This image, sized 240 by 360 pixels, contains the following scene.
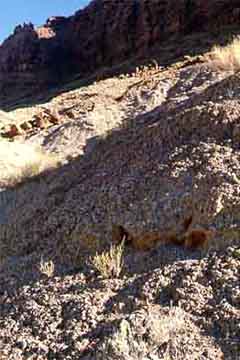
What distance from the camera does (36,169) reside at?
10109 mm

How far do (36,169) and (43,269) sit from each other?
13.5 feet

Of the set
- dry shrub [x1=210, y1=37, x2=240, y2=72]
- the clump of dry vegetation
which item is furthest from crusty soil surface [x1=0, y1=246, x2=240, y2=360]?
dry shrub [x1=210, y1=37, x2=240, y2=72]

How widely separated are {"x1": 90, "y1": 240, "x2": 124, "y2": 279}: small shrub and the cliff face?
20.4 meters

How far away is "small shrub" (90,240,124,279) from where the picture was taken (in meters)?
5.68

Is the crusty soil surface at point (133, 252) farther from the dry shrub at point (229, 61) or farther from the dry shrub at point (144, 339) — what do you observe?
the dry shrub at point (229, 61)

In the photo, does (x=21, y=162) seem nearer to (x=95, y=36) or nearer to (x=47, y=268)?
(x=47, y=268)

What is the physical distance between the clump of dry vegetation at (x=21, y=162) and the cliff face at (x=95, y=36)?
49.4 ft

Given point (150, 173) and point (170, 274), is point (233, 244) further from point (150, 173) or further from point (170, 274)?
point (150, 173)

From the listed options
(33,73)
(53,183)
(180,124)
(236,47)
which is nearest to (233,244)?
(180,124)

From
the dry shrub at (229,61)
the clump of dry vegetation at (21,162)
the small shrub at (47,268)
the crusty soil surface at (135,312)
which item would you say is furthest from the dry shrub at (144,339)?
the dry shrub at (229,61)

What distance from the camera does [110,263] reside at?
18.9ft

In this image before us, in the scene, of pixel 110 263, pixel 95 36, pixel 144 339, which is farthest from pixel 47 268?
pixel 95 36

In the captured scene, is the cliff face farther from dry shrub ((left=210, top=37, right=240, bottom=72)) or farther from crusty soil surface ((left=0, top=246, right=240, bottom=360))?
crusty soil surface ((left=0, top=246, right=240, bottom=360))

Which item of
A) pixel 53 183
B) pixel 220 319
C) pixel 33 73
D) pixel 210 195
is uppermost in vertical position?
pixel 33 73
